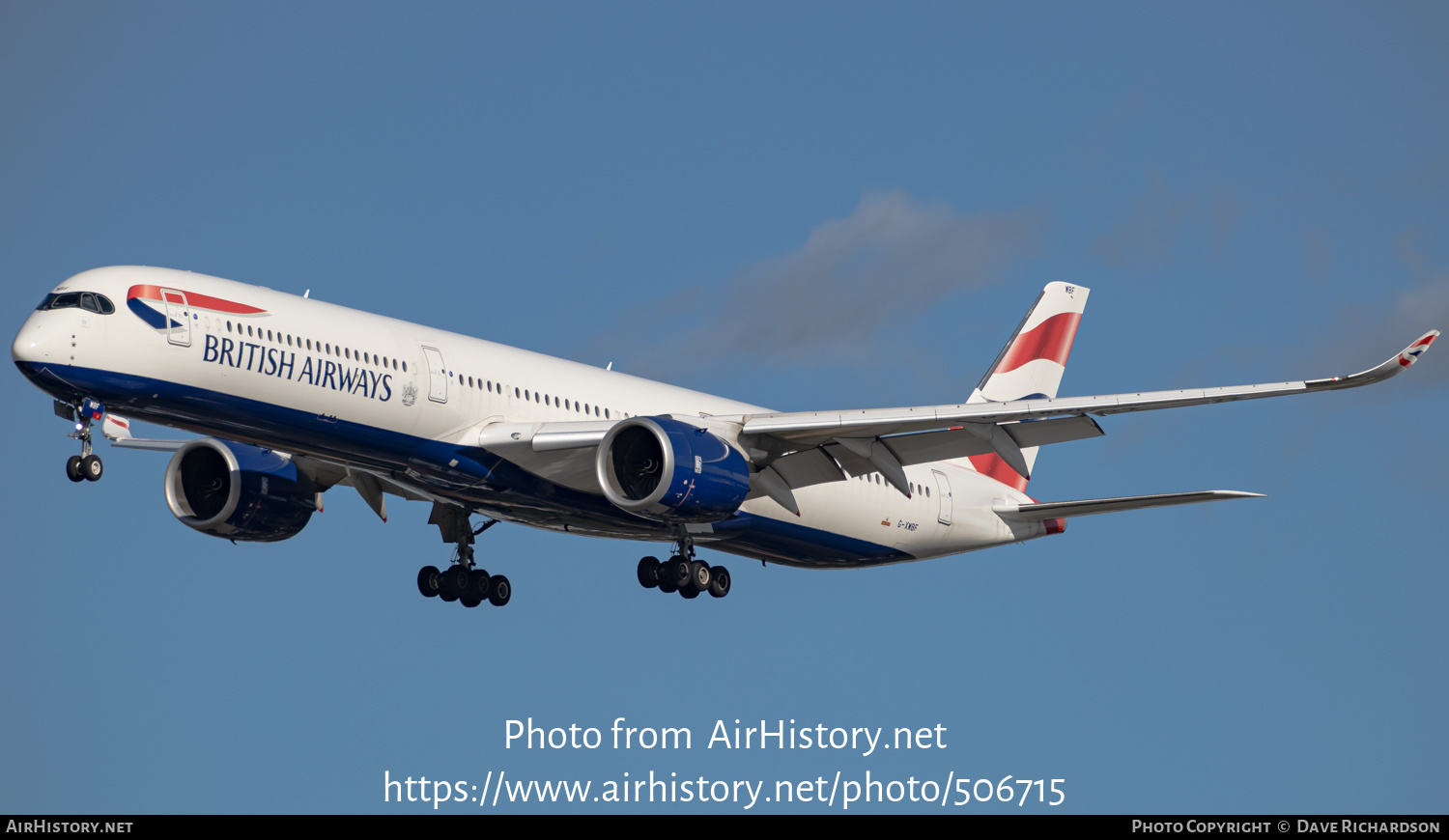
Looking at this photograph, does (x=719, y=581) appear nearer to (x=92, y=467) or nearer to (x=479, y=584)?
(x=479, y=584)

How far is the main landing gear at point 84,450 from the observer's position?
95.8 ft

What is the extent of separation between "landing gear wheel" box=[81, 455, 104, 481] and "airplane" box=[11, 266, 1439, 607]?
→ 0.07 m

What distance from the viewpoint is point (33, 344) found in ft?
95.5

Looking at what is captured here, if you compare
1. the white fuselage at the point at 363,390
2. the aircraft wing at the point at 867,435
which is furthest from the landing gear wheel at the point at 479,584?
the aircraft wing at the point at 867,435

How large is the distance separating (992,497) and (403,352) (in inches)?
664

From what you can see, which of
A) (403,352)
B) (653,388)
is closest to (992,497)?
(653,388)

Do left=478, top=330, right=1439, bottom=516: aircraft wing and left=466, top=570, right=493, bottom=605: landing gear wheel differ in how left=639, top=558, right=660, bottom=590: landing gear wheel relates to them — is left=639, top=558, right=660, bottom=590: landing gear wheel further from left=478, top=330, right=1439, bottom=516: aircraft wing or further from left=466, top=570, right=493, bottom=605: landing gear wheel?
left=466, top=570, right=493, bottom=605: landing gear wheel

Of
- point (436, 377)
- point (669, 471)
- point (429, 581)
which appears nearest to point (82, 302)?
point (436, 377)

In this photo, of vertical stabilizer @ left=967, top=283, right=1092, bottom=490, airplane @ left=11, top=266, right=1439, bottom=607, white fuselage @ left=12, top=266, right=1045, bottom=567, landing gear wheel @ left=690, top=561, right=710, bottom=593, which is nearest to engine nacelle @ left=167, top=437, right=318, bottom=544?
airplane @ left=11, top=266, right=1439, bottom=607

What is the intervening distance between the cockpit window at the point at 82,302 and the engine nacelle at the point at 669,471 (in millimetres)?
9476

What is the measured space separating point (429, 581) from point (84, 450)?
1245 cm

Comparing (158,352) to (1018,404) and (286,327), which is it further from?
(1018,404)

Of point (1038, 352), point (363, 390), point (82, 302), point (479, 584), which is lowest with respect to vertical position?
point (82, 302)

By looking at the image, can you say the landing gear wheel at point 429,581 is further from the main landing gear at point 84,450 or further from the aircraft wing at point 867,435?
the main landing gear at point 84,450
